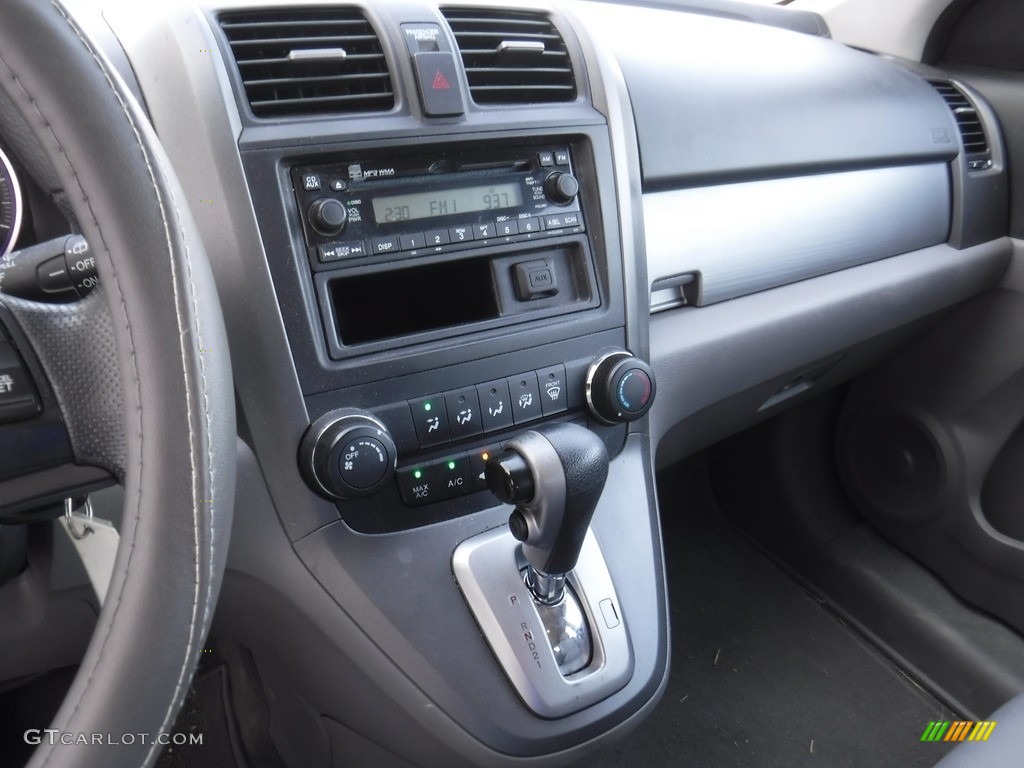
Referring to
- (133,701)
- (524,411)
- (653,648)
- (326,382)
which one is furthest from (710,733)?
(133,701)

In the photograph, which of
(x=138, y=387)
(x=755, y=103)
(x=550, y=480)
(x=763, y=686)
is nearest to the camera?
(x=138, y=387)

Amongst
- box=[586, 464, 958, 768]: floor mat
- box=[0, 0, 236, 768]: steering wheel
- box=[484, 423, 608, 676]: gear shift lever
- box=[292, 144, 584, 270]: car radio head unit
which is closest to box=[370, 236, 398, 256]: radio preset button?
box=[292, 144, 584, 270]: car radio head unit

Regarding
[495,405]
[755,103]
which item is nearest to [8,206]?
[495,405]

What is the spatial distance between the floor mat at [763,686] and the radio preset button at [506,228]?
3.12 ft

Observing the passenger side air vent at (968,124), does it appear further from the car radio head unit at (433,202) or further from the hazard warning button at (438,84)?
the hazard warning button at (438,84)

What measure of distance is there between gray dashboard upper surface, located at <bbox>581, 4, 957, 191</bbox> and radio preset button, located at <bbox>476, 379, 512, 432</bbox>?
38 centimetres

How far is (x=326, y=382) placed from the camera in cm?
81

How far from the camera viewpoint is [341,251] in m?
0.82

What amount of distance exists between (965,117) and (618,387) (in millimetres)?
1111

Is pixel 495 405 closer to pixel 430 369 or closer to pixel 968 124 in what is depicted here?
pixel 430 369

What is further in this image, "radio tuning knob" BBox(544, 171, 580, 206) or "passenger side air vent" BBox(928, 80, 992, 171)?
"passenger side air vent" BBox(928, 80, 992, 171)

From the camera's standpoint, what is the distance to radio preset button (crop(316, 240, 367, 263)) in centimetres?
81

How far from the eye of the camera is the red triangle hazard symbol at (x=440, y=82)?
33.7 inches

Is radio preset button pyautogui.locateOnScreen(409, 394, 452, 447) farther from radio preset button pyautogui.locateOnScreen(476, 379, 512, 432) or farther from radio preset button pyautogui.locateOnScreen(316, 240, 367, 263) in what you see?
radio preset button pyautogui.locateOnScreen(316, 240, 367, 263)
